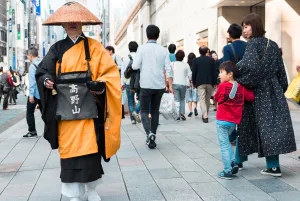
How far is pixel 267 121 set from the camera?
4797mm

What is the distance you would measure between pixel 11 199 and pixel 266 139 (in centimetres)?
266

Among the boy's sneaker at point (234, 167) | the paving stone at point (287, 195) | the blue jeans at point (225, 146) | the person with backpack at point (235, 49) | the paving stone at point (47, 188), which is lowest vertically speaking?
the paving stone at point (47, 188)

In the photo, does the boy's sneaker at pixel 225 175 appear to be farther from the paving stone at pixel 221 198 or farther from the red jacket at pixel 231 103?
the paving stone at pixel 221 198

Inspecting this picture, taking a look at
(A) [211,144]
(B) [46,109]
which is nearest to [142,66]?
(A) [211,144]

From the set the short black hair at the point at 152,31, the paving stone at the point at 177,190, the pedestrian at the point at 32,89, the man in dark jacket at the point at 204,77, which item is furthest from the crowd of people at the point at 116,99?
the man in dark jacket at the point at 204,77

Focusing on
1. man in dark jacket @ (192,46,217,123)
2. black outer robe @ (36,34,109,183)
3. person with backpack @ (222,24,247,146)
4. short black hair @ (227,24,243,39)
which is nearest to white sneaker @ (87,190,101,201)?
black outer robe @ (36,34,109,183)

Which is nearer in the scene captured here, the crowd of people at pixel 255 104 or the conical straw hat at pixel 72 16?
the conical straw hat at pixel 72 16

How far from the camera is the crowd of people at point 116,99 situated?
3.75 metres

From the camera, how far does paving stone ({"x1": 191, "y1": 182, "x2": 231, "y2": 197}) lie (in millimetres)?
4321

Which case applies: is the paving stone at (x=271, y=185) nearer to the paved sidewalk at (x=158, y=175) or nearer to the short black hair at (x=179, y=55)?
the paved sidewalk at (x=158, y=175)

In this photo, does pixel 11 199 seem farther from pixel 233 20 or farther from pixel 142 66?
pixel 233 20

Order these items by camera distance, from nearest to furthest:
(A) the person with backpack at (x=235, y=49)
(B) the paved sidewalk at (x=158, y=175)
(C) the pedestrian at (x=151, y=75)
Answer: (B) the paved sidewalk at (x=158, y=175), (A) the person with backpack at (x=235, y=49), (C) the pedestrian at (x=151, y=75)

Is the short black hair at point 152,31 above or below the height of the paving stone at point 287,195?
above

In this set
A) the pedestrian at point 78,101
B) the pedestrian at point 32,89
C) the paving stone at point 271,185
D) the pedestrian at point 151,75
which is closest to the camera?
the pedestrian at point 78,101
